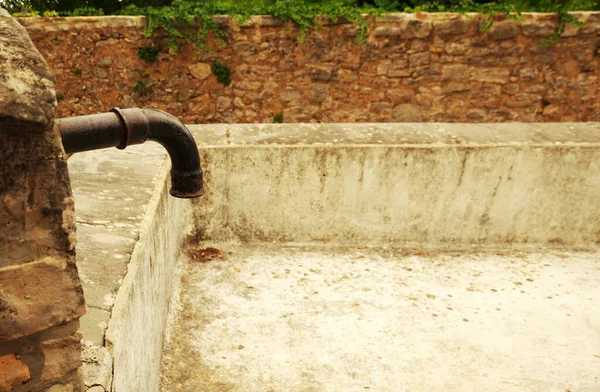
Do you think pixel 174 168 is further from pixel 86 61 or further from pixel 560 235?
pixel 86 61

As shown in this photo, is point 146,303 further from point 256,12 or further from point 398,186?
point 256,12

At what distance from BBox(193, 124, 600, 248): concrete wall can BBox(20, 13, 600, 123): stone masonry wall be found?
104 inches

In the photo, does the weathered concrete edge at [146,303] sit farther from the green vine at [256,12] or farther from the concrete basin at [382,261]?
the green vine at [256,12]

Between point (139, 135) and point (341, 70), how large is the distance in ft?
18.1

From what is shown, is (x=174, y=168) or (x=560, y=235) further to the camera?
(x=560, y=235)

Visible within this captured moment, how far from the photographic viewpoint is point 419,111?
22.6ft

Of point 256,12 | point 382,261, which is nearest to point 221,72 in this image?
point 256,12

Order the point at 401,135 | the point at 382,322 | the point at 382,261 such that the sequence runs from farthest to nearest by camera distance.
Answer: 1. the point at 401,135
2. the point at 382,261
3. the point at 382,322

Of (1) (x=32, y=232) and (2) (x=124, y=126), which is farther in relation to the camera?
(2) (x=124, y=126)

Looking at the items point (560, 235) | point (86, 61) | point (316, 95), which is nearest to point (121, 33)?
point (86, 61)

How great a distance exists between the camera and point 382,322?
323 centimetres

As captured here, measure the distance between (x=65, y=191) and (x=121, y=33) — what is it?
587 centimetres

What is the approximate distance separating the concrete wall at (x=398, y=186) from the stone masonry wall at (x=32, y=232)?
2.61 m

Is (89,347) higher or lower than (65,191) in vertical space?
lower
